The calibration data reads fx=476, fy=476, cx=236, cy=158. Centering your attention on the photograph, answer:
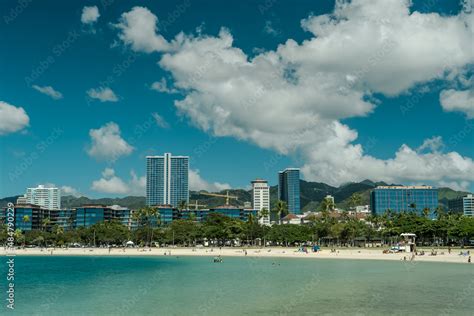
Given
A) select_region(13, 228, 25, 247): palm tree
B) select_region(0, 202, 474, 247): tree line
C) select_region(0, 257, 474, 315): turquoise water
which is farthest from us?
select_region(13, 228, 25, 247): palm tree

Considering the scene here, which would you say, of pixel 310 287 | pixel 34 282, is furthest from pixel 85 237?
pixel 310 287

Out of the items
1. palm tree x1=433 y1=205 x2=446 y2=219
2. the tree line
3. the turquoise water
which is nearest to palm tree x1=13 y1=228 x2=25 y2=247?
the tree line

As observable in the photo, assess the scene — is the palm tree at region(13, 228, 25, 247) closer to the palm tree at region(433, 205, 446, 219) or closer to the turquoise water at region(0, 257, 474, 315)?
the turquoise water at region(0, 257, 474, 315)

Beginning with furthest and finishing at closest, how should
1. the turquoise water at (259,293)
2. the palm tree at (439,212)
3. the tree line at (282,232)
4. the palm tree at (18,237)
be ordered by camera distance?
the palm tree at (18,237), the palm tree at (439,212), the tree line at (282,232), the turquoise water at (259,293)

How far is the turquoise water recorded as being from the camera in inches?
1428

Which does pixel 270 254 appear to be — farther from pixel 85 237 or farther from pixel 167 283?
pixel 85 237

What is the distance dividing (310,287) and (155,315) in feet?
63.8

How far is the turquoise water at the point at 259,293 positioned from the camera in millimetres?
36281

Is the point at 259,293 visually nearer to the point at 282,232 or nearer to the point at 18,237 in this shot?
the point at 282,232

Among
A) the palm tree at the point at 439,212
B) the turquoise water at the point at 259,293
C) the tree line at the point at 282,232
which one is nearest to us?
the turquoise water at the point at 259,293

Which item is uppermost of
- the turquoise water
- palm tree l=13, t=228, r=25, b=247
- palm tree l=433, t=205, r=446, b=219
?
palm tree l=433, t=205, r=446, b=219

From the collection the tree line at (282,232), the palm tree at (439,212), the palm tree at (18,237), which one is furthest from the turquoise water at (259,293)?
the palm tree at (18,237)

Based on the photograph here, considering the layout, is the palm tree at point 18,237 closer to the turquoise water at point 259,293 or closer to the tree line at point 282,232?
the tree line at point 282,232

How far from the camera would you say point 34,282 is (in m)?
61.7
